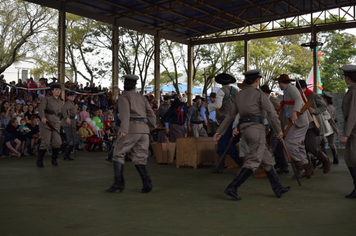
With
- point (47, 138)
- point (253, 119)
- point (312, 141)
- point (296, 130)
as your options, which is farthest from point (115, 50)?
point (253, 119)

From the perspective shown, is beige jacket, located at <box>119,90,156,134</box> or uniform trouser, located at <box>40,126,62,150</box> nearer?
beige jacket, located at <box>119,90,156,134</box>

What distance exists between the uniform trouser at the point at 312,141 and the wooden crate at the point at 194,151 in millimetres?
2220

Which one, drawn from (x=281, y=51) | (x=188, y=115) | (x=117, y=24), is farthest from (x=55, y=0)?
(x=281, y=51)

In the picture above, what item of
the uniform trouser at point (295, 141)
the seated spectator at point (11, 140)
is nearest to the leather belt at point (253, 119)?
the uniform trouser at point (295, 141)

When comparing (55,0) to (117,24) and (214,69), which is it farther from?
(214,69)

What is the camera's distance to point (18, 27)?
3028cm

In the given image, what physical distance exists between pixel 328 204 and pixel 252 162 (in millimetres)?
1091

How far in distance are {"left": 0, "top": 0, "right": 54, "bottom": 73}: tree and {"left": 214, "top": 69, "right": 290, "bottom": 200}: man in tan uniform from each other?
2705 centimetres

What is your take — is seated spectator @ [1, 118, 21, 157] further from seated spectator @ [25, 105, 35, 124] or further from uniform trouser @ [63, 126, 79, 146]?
uniform trouser @ [63, 126, 79, 146]

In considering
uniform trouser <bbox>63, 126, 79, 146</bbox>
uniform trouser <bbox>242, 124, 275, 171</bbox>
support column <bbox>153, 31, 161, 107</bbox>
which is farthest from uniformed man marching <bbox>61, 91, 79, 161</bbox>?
support column <bbox>153, 31, 161, 107</bbox>

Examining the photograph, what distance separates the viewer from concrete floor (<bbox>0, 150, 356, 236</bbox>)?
4.11 meters

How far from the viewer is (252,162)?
5.56 meters

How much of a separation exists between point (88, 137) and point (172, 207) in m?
10.6

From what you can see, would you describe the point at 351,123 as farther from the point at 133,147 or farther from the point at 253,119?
the point at 133,147
